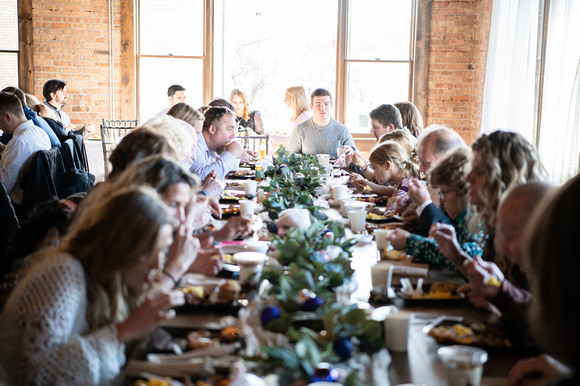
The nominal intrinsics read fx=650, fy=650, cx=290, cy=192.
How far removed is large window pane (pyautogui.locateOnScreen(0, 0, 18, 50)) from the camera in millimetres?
7418

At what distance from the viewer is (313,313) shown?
1.56 meters

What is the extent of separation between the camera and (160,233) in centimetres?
146

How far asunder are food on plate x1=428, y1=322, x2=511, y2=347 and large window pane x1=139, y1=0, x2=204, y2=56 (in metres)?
6.60

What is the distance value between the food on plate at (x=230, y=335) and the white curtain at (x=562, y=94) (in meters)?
4.09

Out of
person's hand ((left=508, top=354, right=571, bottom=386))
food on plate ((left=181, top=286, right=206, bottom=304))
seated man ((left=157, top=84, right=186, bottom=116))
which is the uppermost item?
seated man ((left=157, top=84, right=186, bottom=116))

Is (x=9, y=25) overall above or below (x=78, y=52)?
above

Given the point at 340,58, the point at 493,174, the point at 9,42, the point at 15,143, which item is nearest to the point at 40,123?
the point at 15,143

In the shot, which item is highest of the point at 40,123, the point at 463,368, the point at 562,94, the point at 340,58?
the point at 340,58

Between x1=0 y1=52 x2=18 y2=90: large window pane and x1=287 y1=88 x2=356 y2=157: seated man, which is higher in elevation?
x1=0 y1=52 x2=18 y2=90: large window pane

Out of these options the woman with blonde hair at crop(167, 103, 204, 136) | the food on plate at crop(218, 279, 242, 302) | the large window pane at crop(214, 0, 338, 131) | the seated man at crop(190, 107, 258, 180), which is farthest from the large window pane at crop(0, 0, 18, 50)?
the food on plate at crop(218, 279, 242, 302)

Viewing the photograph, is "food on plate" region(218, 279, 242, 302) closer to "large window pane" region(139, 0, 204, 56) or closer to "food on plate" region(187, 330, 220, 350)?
"food on plate" region(187, 330, 220, 350)

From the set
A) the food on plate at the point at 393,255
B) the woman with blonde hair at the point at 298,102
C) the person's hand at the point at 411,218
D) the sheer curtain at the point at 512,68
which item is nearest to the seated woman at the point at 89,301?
the food on plate at the point at 393,255

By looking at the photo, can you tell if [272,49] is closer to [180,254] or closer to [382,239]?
[382,239]

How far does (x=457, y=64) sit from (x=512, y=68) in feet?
4.06
